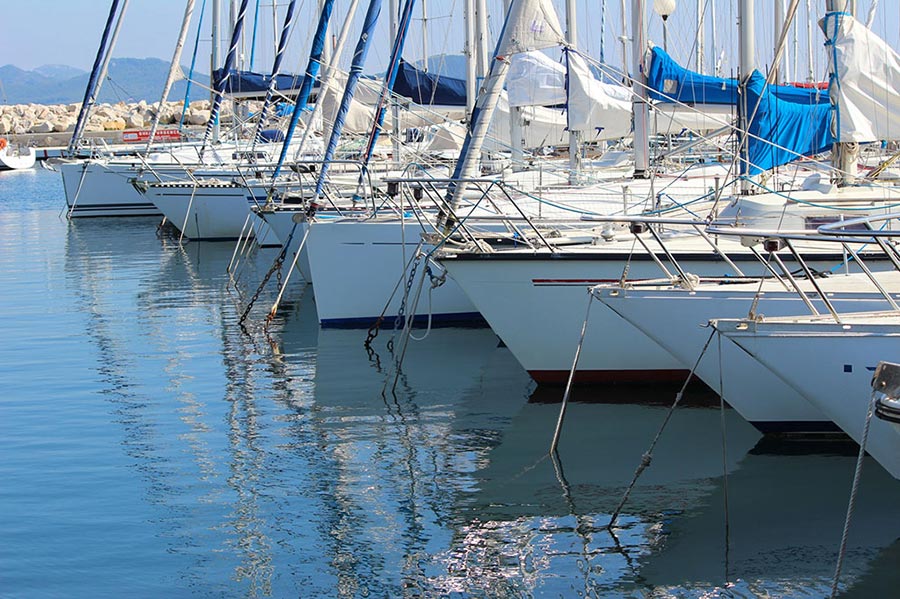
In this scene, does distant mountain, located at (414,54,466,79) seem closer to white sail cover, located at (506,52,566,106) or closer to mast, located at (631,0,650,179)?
white sail cover, located at (506,52,566,106)

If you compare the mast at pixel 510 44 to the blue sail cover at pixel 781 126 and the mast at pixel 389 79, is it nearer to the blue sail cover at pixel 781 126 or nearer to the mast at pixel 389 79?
the blue sail cover at pixel 781 126

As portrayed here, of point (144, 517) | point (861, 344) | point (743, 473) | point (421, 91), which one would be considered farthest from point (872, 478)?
point (421, 91)

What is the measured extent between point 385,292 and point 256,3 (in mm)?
24572

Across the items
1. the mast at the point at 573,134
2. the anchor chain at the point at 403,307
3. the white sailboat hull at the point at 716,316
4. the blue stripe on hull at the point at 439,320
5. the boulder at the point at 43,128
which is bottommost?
the boulder at the point at 43,128

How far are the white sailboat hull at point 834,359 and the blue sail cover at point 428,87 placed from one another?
16116 mm

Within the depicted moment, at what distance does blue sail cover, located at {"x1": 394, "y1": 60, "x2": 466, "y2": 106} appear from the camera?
2473 cm

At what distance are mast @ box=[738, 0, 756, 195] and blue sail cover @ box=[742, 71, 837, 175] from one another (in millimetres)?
66

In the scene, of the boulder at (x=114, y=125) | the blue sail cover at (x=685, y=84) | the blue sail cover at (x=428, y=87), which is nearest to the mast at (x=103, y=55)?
the blue sail cover at (x=428, y=87)

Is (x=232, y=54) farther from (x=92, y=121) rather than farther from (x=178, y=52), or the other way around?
(x=92, y=121)

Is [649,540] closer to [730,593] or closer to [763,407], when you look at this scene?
[730,593]

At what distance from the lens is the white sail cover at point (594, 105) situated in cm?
2052

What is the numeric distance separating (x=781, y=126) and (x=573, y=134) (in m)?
6.60

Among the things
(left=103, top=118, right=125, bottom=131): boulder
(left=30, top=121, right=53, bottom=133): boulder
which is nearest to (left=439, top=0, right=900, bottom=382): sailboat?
(left=103, top=118, right=125, bottom=131): boulder

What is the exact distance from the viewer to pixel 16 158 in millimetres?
78688
